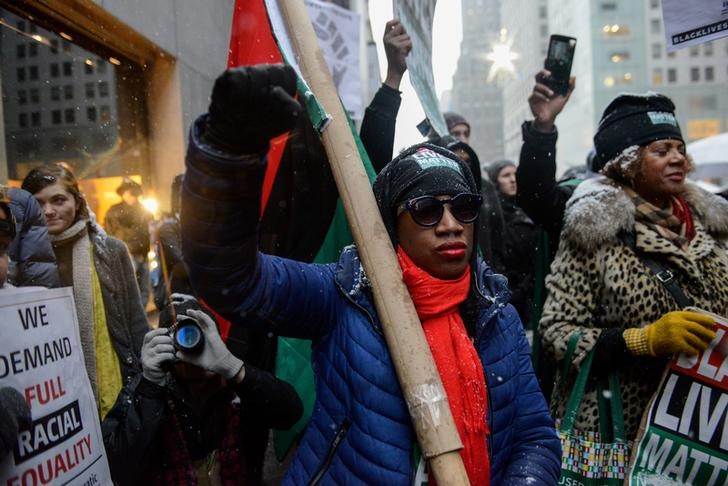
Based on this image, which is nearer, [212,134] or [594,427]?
[212,134]

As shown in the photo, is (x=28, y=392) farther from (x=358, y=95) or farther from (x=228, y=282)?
(x=358, y=95)

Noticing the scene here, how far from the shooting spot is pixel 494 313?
1744mm

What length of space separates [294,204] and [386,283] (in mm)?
1519

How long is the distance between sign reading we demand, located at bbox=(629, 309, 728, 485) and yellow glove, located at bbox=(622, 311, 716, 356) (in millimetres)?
62

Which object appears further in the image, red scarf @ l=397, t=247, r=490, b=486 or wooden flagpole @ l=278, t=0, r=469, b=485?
red scarf @ l=397, t=247, r=490, b=486

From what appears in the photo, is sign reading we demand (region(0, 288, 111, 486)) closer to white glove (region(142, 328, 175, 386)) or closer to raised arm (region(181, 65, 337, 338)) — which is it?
white glove (region(142, 328, 175, 386))

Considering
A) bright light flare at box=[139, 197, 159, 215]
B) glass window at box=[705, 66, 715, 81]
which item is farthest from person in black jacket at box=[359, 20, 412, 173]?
glass window at box=[705, 66, 715, 81]

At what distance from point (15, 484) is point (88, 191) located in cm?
500

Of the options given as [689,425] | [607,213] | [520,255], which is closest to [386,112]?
[607,213]

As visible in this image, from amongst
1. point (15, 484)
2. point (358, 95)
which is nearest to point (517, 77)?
point (358, 95)

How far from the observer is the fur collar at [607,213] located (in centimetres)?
267

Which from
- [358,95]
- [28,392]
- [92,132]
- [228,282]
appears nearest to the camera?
[228,282]

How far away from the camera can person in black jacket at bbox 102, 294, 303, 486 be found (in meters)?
2.12

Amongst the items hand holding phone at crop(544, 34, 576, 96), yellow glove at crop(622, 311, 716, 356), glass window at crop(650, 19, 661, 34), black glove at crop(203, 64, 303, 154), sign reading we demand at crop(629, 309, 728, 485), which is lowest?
sign reading we demand at crop(629, 309, 728, 485)
